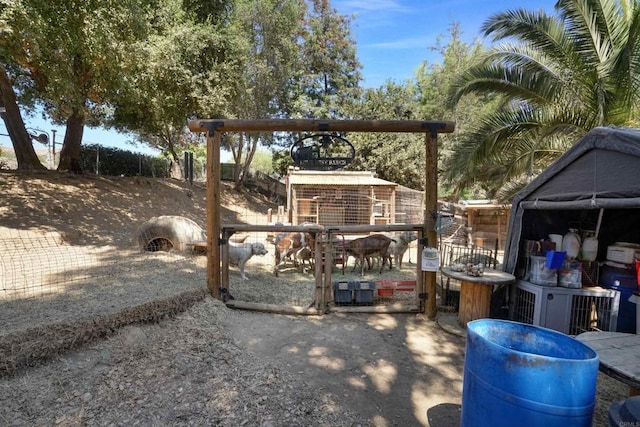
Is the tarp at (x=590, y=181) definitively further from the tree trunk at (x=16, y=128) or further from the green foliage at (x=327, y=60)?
the green foliage at (x=327, y=60)

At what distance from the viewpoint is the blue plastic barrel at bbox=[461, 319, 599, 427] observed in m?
1.77

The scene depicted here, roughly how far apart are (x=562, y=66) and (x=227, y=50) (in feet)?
37.1

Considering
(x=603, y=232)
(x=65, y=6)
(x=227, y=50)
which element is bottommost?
(x=603, y=232)

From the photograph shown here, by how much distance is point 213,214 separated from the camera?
16.8 ft

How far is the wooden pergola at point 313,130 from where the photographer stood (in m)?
4.86

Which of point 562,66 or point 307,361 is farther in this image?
point 562,66

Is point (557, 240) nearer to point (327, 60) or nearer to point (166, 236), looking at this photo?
point (166, 236)

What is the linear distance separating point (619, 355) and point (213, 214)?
4.61 meters

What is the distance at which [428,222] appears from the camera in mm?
5027

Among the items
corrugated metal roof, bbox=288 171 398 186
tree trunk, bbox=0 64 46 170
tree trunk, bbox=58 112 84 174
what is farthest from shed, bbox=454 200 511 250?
tree trunk, bbox=0 64 46 170

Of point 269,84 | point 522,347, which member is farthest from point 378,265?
point 269,84

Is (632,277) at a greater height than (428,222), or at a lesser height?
lesser

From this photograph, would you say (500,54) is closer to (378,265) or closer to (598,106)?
(598,106)

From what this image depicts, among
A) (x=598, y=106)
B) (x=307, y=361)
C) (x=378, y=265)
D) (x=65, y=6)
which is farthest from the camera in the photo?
(x=378, y=265)
